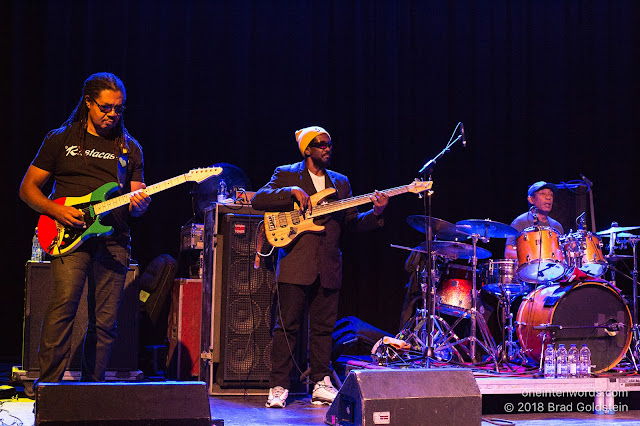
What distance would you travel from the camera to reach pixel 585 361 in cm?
541

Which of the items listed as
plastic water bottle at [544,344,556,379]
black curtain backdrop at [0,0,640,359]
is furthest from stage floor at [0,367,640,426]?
black curtain backdrop at [0,0,640,359]

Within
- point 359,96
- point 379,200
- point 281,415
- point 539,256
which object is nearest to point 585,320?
point 539,256

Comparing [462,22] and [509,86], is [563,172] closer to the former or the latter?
[509,86]

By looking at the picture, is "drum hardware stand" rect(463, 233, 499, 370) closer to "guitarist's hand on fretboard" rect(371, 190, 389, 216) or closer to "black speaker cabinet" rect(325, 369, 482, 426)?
"guitarist's hand on fretboard" rect(371, 190, 389, 216)

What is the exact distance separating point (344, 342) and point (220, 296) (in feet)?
5.12

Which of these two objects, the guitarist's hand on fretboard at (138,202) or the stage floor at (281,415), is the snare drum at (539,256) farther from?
the guitarist's hand on fretboard at (138,202)

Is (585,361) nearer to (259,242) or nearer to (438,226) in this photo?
(438,226)

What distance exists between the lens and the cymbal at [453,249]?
610cm

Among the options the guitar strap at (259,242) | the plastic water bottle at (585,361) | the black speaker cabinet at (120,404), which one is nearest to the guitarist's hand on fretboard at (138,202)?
the black speaker cabinet at (120,404)

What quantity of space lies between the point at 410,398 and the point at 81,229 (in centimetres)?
186

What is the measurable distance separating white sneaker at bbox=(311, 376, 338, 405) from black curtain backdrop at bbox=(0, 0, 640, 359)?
2791 millimetres

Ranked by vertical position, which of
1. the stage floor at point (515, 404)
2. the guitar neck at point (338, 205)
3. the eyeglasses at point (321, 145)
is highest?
the eyeglasses at point (321, 145)

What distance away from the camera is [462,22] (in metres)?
8.26

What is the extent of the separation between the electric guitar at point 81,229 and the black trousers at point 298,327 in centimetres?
141
